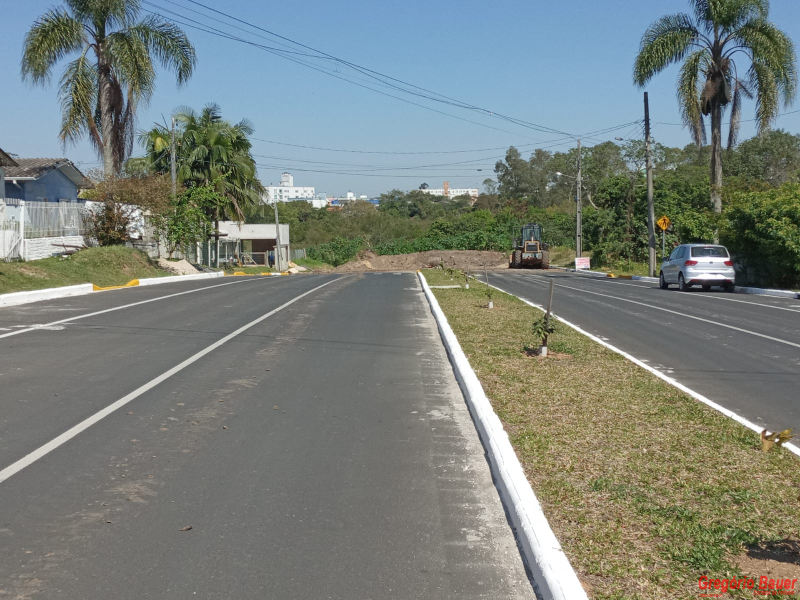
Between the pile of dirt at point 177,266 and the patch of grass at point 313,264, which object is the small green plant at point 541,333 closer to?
the pile of dirt at point 177,266

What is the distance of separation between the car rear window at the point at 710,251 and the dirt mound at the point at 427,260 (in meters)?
42.8

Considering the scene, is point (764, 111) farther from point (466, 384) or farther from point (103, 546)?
point (103, 546)

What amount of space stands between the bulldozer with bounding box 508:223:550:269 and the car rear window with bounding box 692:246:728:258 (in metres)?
28.7

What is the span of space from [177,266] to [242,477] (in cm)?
3397

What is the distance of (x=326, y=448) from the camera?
6.86 meters

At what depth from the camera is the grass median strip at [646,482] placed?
4227mm

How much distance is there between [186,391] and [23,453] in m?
2.63

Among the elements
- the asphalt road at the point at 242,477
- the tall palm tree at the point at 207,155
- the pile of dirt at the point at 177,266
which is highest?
the tall palm tree at the point at 207,155

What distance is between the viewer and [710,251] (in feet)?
90.7

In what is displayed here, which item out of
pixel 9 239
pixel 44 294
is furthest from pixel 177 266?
pixel 44 294

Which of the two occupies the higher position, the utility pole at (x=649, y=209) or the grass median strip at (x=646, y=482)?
the utility pole at (x=649, y=209)

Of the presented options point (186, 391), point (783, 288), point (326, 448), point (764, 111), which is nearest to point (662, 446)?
point (326, 448)

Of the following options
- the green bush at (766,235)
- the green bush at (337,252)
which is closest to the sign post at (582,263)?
the green bush at (766,235)

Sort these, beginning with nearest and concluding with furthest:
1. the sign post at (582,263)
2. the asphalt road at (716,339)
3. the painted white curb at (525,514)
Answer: the painted white curb at (525,514), the asphalt road at (716,339), the sign post at (582,263)
